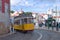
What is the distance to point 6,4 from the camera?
132ft

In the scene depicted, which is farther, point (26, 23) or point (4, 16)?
point (26, 23)

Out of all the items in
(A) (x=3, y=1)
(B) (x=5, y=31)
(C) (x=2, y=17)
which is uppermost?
(A) (x=3, y=1)

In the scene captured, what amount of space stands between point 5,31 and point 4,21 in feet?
5.69

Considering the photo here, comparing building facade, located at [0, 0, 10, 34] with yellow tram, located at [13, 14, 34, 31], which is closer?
building facade, located at [0, 0, 10, 34]

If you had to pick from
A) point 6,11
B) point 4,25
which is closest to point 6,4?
point 6,11

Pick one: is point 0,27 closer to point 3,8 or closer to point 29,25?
point 3,8

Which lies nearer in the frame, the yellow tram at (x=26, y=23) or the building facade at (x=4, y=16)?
the building facade at (x=4, y=16)

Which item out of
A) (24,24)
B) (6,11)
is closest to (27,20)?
(24,24)

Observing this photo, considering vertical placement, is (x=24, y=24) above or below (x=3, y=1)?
below

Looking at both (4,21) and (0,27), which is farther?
(4,21)

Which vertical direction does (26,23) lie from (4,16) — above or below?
below

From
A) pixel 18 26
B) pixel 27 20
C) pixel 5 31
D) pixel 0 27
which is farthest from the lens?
pixel 18 26

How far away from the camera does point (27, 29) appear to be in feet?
135

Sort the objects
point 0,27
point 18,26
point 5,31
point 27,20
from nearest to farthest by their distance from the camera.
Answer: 1. point 0,27
2. point 5,31
3. point 27,20
4. point 18,26
